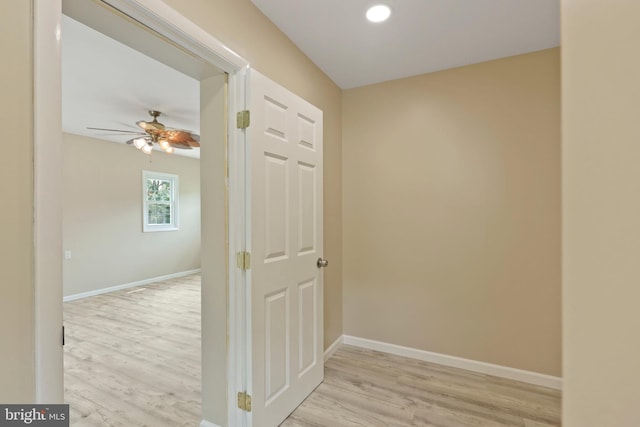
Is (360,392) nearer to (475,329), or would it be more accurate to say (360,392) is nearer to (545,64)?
(475,329)

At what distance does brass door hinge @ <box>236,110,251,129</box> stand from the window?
188 inches

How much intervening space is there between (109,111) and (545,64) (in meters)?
4.50

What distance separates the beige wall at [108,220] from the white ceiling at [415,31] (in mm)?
4262

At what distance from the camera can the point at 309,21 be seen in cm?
183

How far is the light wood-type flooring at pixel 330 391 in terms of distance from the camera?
1.82m

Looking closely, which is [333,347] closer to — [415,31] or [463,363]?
[463,363]

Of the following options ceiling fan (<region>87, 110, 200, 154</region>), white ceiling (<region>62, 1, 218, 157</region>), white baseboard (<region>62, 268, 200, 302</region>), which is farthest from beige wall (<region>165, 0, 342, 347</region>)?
white baseboard (<region>62, 268, 200, 302</region>)

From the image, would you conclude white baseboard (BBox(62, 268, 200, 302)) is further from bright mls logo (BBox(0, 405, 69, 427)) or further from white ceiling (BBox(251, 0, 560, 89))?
white ceiling (BBox(251, 0, 560, 89))

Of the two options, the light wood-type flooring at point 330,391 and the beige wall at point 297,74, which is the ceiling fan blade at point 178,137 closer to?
the beige wall at point 297,74

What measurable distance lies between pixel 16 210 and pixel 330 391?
208cm

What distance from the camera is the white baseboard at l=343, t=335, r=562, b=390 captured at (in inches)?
84.5

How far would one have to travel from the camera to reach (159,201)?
5.75 m
